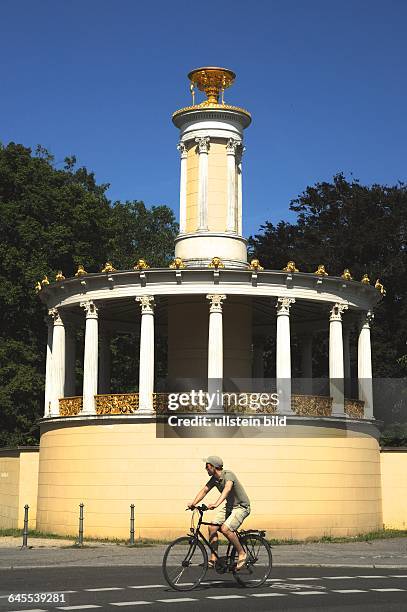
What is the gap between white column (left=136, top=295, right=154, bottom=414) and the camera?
3052 cm

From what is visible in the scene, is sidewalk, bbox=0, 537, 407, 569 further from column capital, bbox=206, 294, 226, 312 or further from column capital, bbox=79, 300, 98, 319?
column capital, bbox=206, 294, 226, 312

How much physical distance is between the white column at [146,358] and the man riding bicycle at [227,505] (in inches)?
534

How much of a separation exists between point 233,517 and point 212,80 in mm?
22805

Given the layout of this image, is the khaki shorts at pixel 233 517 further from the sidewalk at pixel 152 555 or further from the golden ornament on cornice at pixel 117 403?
the golden ornament on cornice at pixel 117 403

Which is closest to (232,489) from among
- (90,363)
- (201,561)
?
(201,561)

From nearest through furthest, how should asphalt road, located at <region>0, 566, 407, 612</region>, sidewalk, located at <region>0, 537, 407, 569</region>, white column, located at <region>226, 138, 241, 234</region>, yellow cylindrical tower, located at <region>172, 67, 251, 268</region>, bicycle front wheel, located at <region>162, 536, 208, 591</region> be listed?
asphalt road, located at <region>0, 566, 407, 612</region> < bicycle front wheel, located at <region>162, 536, 208, 591</region> < sidewalk, located at <region>0, 537, 407, 569</region> < yellow cylindrical tower, located at <region>172, 67, 251, 268</region> < white column, located at <region>226, 138, 241, 234</region>

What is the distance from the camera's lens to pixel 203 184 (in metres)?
35.2

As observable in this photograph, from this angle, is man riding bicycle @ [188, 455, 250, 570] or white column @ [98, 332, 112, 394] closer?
man riding bicycle @ [188, 455, 250, 570]

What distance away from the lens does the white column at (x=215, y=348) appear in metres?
30.4

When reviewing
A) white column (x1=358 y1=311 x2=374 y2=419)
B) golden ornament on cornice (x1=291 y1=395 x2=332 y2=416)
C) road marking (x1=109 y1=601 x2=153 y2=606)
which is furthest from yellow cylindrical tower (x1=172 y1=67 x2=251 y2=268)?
road marking (x1=109 y1=601 x2=153 y2=606)

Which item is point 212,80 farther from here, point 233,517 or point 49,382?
point 233,517

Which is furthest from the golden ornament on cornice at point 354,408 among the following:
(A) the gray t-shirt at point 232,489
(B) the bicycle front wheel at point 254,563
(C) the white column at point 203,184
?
(A) the gray t-shirt at point 232,489

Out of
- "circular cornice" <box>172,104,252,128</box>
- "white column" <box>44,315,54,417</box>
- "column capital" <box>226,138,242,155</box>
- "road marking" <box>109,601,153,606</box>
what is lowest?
"road marking" <box>109,601,153,606</box>

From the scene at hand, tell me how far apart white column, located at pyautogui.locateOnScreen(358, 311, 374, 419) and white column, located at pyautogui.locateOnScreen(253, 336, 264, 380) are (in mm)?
8208
